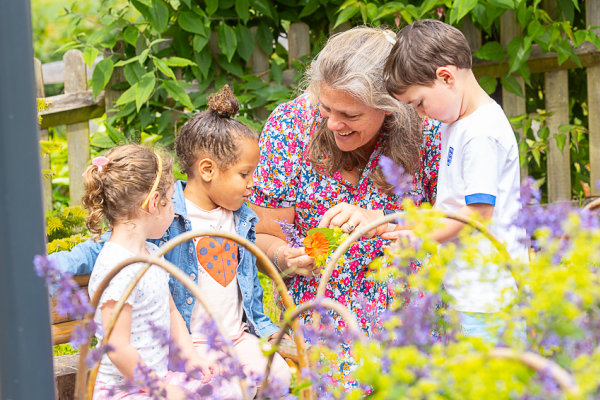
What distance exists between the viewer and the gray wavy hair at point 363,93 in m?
2.08

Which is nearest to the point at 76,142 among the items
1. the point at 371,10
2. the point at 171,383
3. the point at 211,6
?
the point at 211,6

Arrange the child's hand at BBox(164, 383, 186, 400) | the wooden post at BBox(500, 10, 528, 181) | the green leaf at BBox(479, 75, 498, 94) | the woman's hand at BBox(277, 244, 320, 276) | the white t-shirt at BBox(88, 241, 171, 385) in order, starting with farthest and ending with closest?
the wooden post at BBox(500, 10, 528, 181)
the green leaf at BBox(479, 75, 498, 94)
the woman's hand at BBox(277, 244, 320, 276)
the white t-shirt at BBox(88, 241, 171, 385)
the child's hand at BBox(164, 383, 186, 400)

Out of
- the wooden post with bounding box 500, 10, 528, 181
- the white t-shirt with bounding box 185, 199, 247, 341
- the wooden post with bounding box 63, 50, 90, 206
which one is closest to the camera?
the white t-shirt with bounding box 185, 199, 247, 341

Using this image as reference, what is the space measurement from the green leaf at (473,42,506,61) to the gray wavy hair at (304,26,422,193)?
1.38 m

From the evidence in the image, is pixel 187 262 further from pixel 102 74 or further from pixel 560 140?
pixel 560 140

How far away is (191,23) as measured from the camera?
3410 millimetres

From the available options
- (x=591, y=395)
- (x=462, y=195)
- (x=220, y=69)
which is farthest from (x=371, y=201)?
(x=220, y=69)

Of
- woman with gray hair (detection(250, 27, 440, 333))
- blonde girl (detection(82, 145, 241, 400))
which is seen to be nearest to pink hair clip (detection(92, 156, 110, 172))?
blonde girl (detection(82, 145, 241, 400))

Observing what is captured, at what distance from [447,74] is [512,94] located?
187 cm

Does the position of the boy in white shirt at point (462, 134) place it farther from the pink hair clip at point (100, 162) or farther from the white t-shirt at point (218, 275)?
the pink hair clip at point (100, 162)

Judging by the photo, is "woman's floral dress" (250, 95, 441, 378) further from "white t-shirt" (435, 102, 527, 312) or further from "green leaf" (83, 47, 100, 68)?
"green leaf" (83, 47, 100, 68)

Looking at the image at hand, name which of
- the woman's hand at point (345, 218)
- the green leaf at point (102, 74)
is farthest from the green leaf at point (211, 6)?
the woman's hand at point (345, 218)

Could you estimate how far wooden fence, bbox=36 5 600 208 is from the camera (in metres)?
3.62

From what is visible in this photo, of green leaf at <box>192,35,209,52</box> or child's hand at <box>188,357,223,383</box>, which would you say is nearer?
child's hand at <box>188,357,223,383</box>
